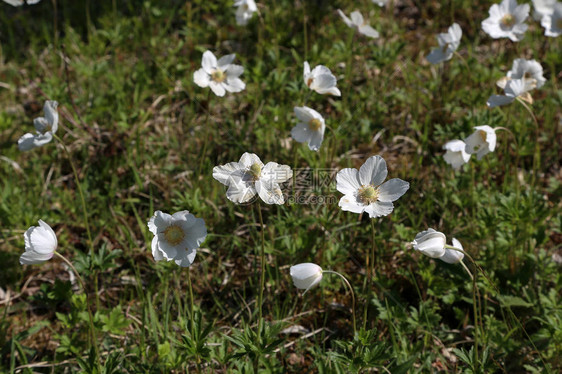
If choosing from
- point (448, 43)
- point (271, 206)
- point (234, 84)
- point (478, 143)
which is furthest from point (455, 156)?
point (234, 84)

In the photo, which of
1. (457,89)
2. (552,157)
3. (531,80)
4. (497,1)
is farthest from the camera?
(497,1)

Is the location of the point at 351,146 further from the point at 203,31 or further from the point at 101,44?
the point at 101,44

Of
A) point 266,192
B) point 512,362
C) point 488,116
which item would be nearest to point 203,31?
point 488,116

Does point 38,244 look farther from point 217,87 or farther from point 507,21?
point 507,21

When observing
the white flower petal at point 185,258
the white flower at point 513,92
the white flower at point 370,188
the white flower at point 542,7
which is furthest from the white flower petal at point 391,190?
the white flower at point 542,7

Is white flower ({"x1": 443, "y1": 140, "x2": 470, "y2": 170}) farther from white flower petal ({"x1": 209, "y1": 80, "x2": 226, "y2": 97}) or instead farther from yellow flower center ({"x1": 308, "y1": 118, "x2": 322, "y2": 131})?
white flower petal ({"x1": 209, "y1": 80, "x2": 226, "y2": 97})
